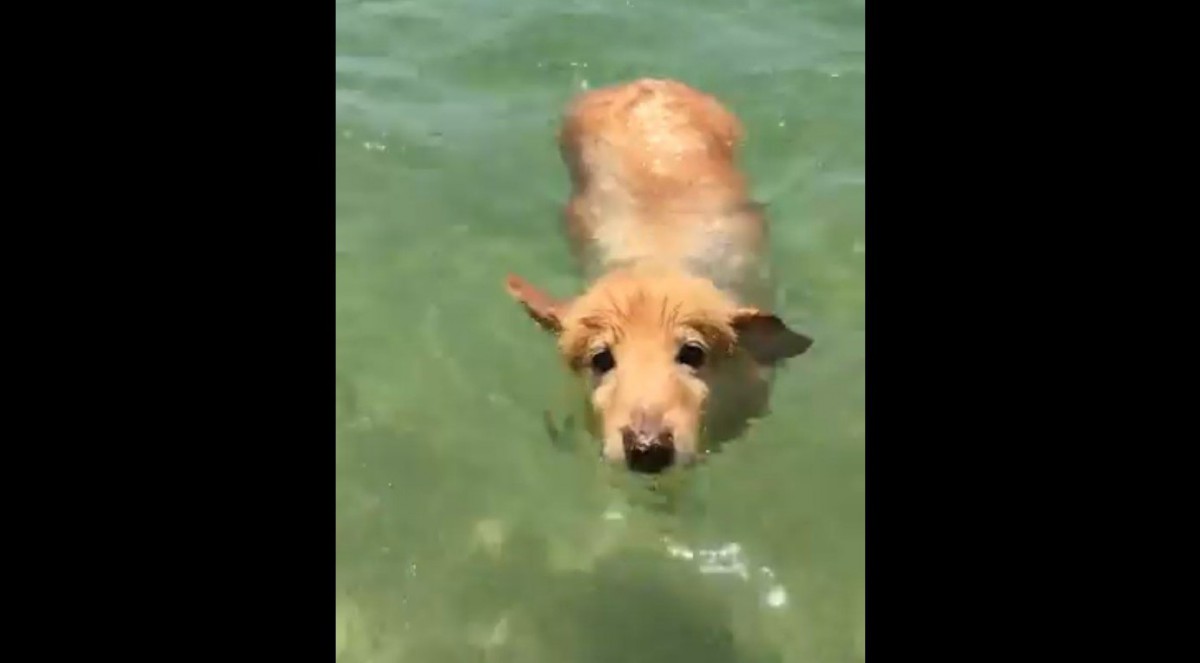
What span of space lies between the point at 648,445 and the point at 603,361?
81 centimetres

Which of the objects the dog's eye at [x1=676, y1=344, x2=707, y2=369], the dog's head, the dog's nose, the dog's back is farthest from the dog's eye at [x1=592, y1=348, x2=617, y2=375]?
the dog's back

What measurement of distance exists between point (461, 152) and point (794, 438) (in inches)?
157

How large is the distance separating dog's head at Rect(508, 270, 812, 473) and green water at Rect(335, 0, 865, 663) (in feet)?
1.66

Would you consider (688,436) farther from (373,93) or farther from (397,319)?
(373,93)

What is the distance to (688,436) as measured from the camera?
5211mm

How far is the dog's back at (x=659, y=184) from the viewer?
23.7ft

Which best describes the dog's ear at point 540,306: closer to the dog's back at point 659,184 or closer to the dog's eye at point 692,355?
the dog's eye at point 692,355

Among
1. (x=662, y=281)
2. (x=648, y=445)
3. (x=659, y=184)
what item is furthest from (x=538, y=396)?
(x=648, y=445)

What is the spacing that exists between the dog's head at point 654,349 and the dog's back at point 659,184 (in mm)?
749

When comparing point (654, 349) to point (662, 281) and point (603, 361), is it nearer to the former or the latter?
point (603, 361)

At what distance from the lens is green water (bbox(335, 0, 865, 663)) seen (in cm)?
596

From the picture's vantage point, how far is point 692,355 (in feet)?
18.8

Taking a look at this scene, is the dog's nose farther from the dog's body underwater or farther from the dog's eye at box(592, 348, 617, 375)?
the dog's eye at box(592, 348, 617, 375)

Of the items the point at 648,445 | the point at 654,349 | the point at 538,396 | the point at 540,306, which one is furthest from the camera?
the point at 538,396
